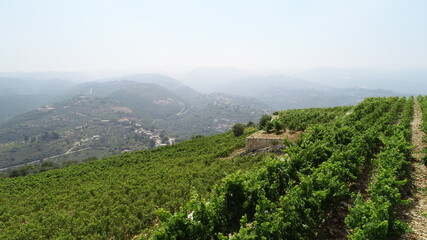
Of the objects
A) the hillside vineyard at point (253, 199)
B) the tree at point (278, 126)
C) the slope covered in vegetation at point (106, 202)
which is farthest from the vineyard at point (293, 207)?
the tree at point (278, 126)

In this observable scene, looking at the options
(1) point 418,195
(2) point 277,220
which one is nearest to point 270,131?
(1) point 418,195

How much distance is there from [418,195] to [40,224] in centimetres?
2217

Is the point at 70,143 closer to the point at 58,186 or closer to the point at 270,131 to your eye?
the point at 58,186

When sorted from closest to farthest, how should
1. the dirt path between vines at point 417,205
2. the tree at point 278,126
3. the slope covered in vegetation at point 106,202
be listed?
the dirt path between vines at point 417,205
the slope covered in vegetation at point 106,202
the tree at point 278,126

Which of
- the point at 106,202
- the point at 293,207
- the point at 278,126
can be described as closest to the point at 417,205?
the point at 293,207

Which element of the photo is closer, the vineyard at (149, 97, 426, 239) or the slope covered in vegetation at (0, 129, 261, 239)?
the vineyard at (149, 97, 426, 239)

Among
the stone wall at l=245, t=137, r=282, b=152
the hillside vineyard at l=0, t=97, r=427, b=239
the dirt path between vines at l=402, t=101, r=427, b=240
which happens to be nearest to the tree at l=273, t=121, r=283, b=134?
the hillside vineyard at l=0, t=97, r=427, b=239

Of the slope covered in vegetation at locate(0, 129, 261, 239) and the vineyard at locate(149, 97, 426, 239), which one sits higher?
the vineyard at locate(149, 97, 426, 239)

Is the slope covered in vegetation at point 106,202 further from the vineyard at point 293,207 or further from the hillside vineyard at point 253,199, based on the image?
the vineyard at point 293,207

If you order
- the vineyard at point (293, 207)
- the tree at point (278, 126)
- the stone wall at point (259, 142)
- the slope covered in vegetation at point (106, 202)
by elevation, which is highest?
the vineyard at point (293, 207)

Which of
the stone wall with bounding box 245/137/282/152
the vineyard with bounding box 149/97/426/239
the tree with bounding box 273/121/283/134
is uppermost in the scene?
the vineyard with bounding box 149/97/426/239

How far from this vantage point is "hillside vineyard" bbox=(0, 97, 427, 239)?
7.20 meters

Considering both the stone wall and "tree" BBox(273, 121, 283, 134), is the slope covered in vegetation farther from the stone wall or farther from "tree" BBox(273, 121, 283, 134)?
"tree" BBox(273, 121, 283, 134)

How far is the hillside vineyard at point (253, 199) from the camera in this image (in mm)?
7203
